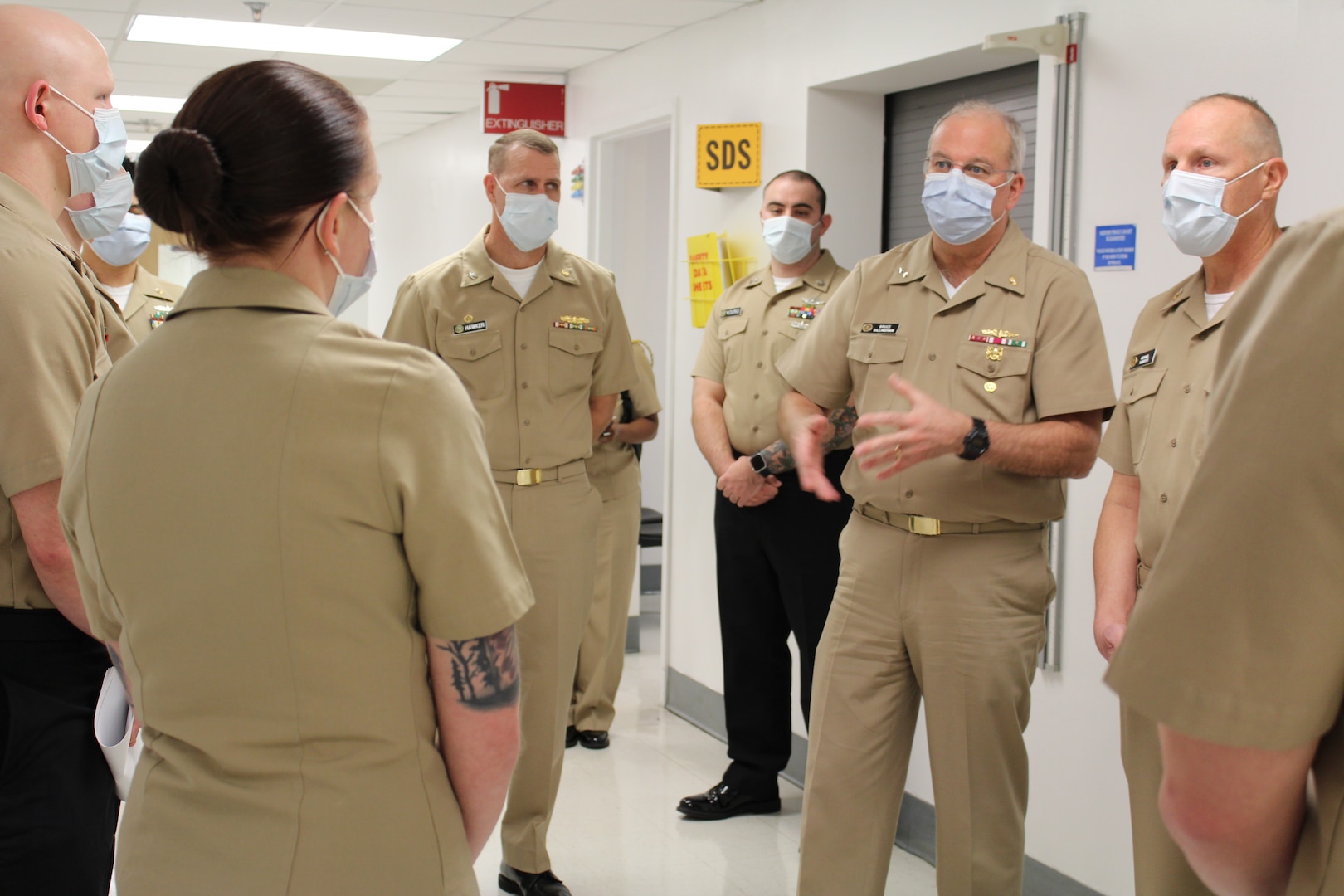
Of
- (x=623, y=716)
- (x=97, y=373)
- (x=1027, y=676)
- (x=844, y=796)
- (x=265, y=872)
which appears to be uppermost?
(x=97, y=373)

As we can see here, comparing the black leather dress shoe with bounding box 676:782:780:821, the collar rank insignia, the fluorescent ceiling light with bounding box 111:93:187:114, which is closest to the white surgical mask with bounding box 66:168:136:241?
the collar rank insignia

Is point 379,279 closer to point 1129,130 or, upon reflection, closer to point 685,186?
point 685,186

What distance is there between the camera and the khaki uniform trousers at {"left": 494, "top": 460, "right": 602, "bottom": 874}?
2.96 metres

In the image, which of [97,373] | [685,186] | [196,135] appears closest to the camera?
[196,135]

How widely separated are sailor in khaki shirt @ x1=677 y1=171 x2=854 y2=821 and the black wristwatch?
52.5 inches

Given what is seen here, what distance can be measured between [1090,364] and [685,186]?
8.82 feet

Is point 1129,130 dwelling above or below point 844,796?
above

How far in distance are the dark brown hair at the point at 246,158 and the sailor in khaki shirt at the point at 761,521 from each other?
7.89ft

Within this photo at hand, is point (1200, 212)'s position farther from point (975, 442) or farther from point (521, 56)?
point (521, 56)

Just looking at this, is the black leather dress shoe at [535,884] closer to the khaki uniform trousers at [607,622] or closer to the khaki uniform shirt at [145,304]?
the khaki uniform trousers at [607,622]

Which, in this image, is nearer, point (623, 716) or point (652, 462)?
point (623, 716)

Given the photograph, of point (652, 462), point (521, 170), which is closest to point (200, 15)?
point (521, 170)

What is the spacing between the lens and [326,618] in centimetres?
112

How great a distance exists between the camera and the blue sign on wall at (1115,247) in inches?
108
